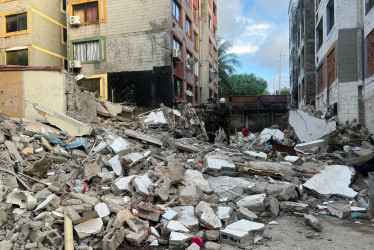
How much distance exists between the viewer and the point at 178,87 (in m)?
18.8

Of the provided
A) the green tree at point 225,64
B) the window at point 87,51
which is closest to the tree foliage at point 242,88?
the green tree at point 225,64

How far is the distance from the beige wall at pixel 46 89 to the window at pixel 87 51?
8417 mm

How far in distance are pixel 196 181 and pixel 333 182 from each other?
2.80 m

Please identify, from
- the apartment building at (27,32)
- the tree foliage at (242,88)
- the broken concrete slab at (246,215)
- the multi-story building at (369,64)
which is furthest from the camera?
the tree foliage at (242,88)

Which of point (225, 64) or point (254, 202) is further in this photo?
point (225, 64)

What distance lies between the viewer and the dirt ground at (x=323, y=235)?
3553 millimetres

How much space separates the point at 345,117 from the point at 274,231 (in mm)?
10559

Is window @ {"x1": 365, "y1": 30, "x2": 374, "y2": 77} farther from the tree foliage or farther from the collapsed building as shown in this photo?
the tree foliage

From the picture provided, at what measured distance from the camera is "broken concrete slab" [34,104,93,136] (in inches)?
329

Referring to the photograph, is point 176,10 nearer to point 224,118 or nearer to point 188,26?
point 188,26

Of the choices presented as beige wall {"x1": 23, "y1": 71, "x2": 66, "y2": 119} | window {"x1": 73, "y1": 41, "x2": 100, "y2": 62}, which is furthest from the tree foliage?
beige wall {"x1": 23, "y1": 71, "x2": 66, "y2": 119}

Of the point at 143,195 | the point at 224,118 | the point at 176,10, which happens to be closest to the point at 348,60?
the point at 224,118

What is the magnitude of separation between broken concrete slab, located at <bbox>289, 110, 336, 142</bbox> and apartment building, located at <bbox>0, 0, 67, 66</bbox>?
1736 cm

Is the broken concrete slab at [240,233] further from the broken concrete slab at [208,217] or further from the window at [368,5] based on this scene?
the window at [368,5]
